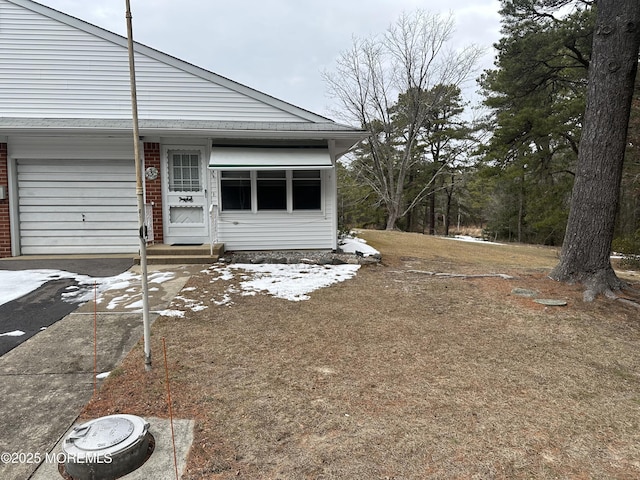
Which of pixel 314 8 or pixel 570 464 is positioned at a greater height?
pixel 314 8

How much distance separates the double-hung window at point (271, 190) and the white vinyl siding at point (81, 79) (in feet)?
5.22

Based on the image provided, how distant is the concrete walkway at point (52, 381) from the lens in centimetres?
208

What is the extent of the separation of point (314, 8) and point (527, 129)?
942 cm

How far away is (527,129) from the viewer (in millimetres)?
14586

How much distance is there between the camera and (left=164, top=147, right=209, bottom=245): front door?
26.8 ft

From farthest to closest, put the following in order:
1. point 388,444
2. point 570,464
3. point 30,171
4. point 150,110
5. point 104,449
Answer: point 150,110, point 30,171, point 388,444, point 570,464, point 104,449

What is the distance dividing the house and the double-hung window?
0.07 ft

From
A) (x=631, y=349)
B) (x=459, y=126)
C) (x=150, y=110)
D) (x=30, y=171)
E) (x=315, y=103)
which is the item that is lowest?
(x=631, y=349)

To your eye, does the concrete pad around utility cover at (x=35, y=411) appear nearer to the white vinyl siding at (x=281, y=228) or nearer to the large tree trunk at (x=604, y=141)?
the white vinyl siding at (x=281, y=228)

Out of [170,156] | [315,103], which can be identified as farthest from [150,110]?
[315,103]

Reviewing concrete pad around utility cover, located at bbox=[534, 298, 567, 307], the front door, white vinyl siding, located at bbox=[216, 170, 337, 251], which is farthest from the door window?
concrete pad around utility cover, located at bbox=[534, 298, 567, 307]

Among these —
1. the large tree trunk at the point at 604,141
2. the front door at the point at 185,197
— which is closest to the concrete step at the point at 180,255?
the front door at the point at 185,197

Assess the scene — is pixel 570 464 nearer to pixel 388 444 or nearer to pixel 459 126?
pixel 388 444

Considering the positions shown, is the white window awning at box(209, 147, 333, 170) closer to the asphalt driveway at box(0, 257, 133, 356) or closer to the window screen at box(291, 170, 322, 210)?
the window screen at box(291, 170, 322, 210)
